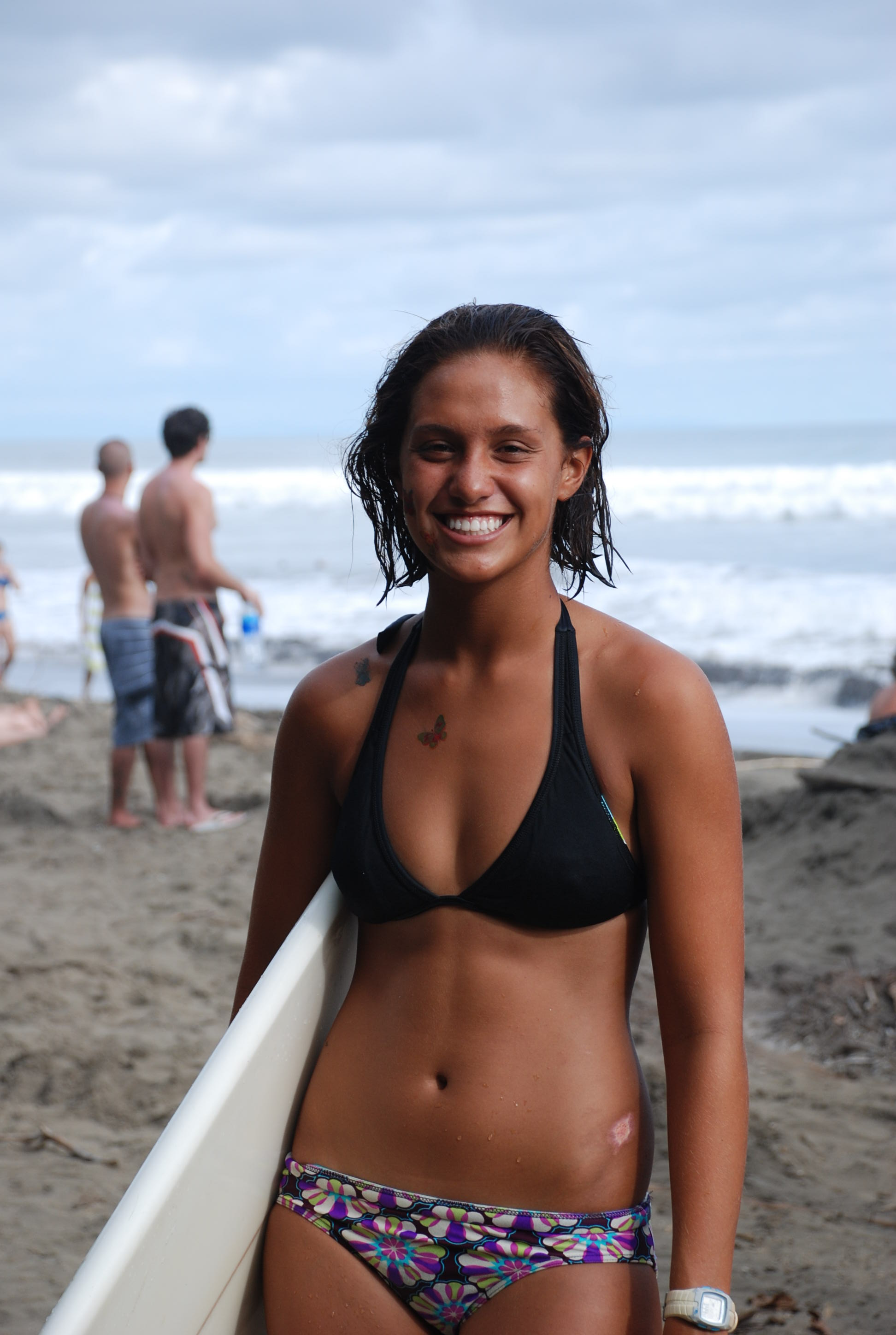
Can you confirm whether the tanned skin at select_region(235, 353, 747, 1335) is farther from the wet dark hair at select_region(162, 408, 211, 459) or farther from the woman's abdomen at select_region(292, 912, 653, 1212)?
the wet dark hair at select_region(162, 408, 211, 459)

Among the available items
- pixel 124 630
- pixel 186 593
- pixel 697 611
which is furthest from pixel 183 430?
pixel 697 611

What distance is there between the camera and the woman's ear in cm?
161

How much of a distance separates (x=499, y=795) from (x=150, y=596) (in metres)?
5.69

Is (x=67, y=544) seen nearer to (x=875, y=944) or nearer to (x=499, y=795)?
(x=875, y=944)

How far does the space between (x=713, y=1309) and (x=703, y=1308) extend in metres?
0.01

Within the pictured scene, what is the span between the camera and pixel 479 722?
1.57 meters

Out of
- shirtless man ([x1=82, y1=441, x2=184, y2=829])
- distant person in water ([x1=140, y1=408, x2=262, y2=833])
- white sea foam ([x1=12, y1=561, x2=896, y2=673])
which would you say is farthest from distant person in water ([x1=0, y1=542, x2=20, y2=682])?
distant person in water ([x1=140, y1=408, x2=262, y2=833])

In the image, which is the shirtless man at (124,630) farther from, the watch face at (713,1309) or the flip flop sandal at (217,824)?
the watch face at (713,1309)

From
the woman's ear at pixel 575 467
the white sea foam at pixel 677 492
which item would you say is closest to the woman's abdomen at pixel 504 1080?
the woman's ear at pixel 575 467

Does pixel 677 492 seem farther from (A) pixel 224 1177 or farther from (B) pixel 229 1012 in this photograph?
(A) pixel 224 1177

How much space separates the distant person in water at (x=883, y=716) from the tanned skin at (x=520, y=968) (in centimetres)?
479

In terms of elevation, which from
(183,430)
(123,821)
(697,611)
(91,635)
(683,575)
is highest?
(183,430)

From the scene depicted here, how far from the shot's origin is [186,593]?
6066 millimetres

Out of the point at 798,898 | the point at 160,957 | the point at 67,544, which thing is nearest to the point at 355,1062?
the point at 160,957
